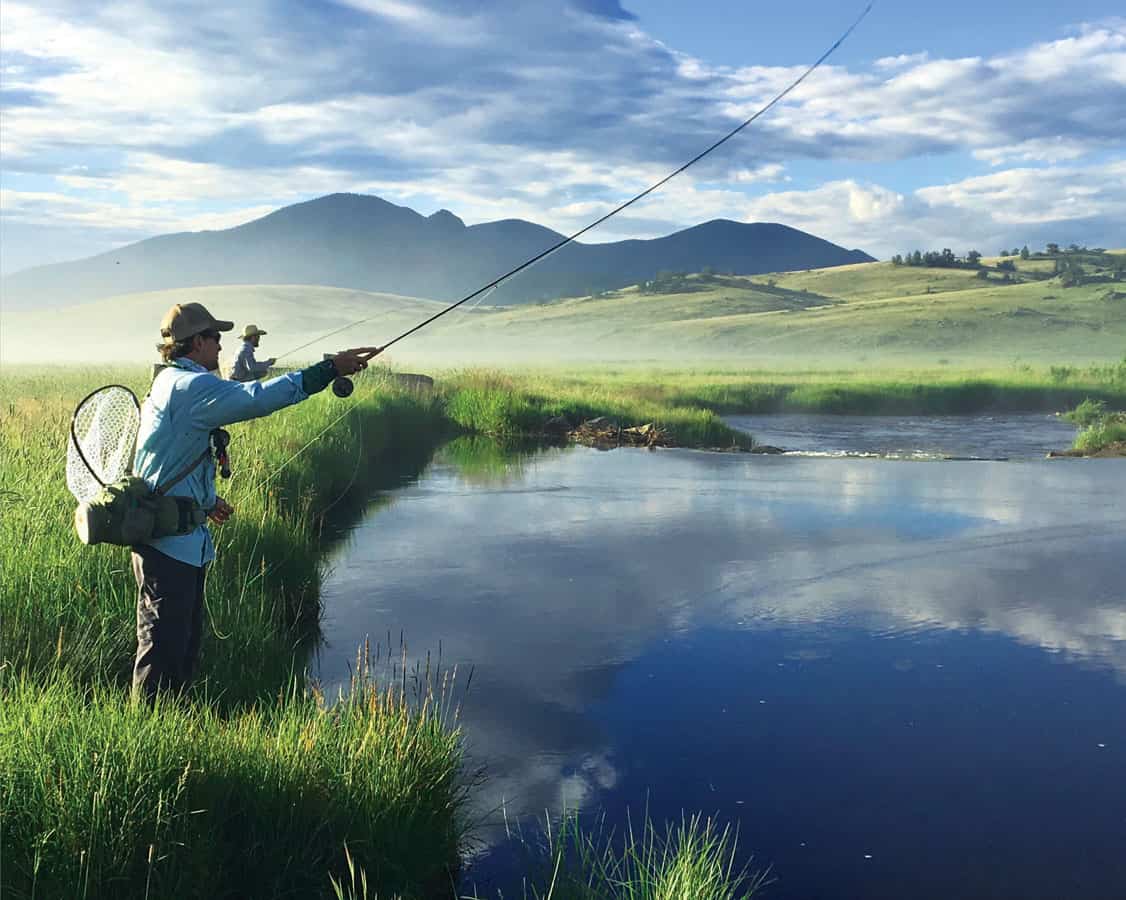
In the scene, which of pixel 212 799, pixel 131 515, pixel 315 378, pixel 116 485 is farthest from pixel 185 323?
pixel 212 799

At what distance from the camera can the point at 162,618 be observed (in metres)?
5.07

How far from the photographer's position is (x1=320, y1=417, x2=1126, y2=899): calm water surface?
17.1ft

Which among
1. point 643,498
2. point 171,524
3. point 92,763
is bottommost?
point 643,498

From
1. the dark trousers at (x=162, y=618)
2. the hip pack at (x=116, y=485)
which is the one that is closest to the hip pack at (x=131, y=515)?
the hip pack at (x=116, y=485)

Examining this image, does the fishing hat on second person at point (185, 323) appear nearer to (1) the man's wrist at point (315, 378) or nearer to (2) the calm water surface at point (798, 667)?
(1) the man's wrist at point (315, 378)

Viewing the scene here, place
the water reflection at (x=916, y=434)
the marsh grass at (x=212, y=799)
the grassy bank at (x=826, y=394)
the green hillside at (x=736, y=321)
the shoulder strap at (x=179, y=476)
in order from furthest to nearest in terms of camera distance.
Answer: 1. the green hillside at (x=736, y=321)
2. the grassy bank at (x=826, y=394)
3. the water reflection at (x=916, y=434)
4. the shoulder strap at (x=179, y=476)
5. the marsh grass at (x=212, y=799)

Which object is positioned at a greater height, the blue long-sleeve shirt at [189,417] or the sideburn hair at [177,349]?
the sideburn hair at [177,349]

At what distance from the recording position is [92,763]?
13.1ft

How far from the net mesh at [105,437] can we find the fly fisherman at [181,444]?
0.09 metres

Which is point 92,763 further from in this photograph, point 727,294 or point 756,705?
point 727,294

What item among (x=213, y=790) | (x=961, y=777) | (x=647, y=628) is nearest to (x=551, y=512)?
(x=647, y=628)

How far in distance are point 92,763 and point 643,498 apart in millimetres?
11868

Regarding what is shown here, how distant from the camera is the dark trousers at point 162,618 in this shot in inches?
200

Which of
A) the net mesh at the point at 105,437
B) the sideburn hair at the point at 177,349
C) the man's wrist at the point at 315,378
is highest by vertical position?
the sideburn hair at the point at 177,349
